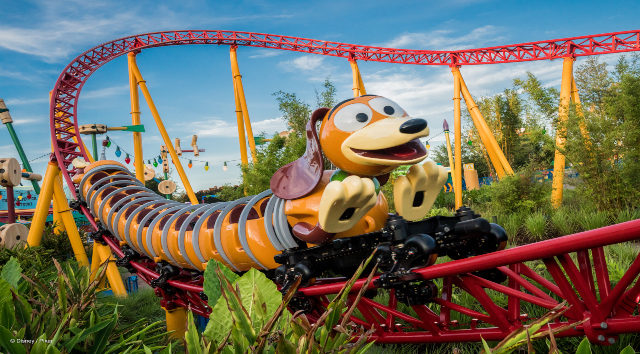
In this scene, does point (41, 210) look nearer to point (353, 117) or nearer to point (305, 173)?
point (305, 173)

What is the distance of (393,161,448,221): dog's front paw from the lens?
2.27m

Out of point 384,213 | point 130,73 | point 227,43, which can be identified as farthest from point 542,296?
point 227,43

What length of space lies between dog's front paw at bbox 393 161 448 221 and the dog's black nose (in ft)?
1.15

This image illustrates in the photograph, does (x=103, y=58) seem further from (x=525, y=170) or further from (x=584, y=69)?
(x=584, y=69)

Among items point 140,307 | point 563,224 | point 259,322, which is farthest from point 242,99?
point 259,322

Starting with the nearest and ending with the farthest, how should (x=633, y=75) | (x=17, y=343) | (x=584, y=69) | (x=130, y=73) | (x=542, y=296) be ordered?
(x=17, y=343) → (x=542, y=296) → (x=633, y=75) → (x=130, y=73) → (x=584, y=69)

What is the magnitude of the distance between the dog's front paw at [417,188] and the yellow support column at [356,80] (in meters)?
7.63

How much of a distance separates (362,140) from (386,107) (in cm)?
25

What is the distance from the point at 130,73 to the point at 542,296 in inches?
345

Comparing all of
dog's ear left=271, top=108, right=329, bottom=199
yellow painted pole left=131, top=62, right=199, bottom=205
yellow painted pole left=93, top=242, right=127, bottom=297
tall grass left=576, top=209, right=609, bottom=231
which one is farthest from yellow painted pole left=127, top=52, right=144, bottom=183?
tall grass left=576, top=209, right=609, bottom=231

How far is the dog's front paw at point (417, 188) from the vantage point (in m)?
2.27

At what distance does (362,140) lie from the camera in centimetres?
204

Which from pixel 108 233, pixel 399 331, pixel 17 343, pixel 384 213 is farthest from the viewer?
pixel 108 233

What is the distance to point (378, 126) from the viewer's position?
2043 millimetres
